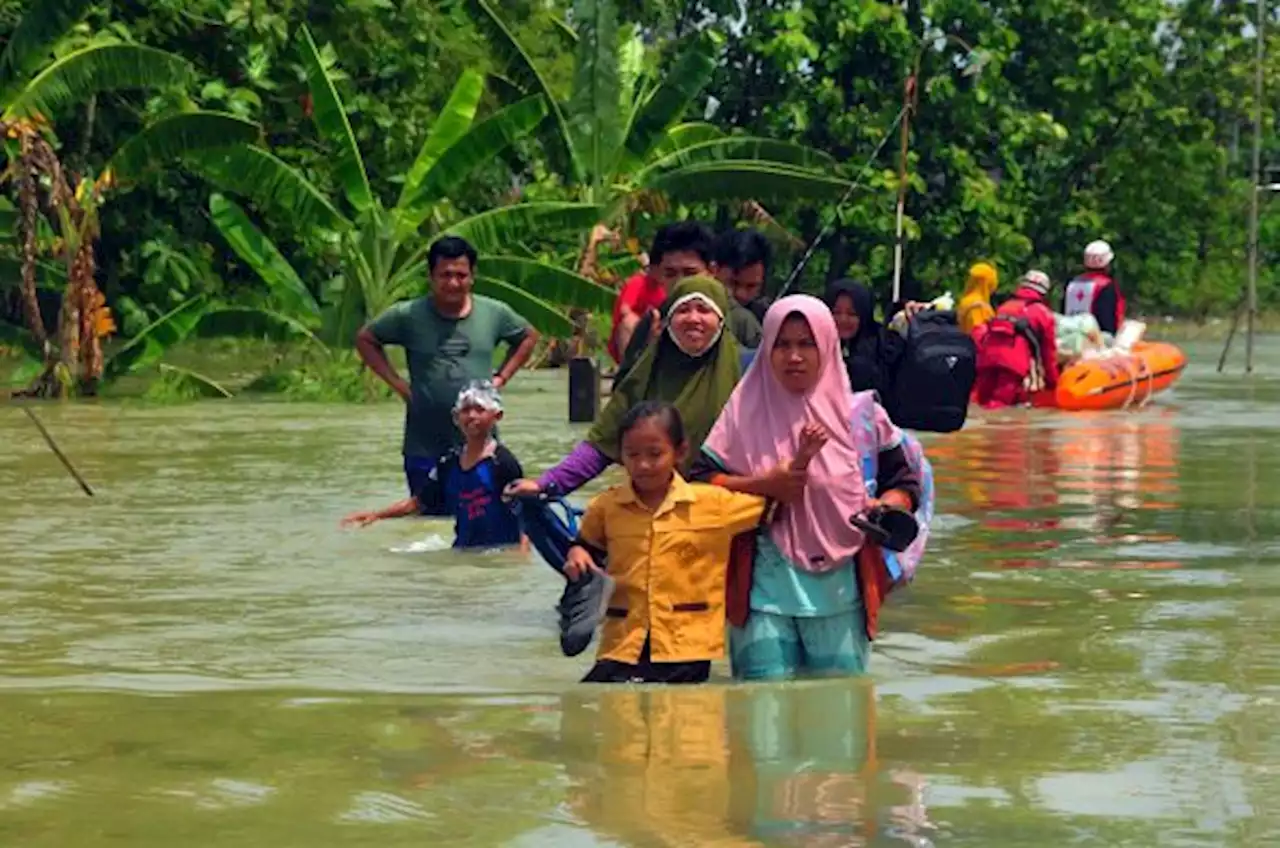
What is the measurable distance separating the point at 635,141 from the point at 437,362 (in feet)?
55.8

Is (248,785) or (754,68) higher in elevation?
(754,68)

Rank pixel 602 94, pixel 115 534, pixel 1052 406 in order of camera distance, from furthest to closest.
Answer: pixel 602 94, pixel 1052 406, pixel 115 534

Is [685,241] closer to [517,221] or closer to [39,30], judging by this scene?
[39,30]

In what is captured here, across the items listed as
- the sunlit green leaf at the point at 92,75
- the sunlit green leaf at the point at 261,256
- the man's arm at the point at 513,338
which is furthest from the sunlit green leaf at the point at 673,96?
the man's arm at the point at 513,338

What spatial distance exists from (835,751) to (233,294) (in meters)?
26.0

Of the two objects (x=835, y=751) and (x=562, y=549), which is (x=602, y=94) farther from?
(x=835, y=751)

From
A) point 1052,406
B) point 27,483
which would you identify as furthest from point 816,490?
point 1052,406

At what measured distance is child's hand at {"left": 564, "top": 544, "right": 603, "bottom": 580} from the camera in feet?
27.5

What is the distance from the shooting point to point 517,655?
983 cm

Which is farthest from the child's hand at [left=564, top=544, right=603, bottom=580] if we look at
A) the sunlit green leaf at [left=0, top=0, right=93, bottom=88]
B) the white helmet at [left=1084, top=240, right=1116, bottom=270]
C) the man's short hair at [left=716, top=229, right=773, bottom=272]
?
the white helmet at [left=1084, top=240, right=1116, bottom=270]

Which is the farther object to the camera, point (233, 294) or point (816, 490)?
point (233, 294)

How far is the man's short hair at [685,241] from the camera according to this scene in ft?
34.8

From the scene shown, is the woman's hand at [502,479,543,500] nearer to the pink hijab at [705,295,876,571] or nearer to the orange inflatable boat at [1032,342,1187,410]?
the pink hijab at [705,295,876,571]

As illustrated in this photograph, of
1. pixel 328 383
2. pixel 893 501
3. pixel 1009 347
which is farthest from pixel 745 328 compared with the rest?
pixel 328 383
